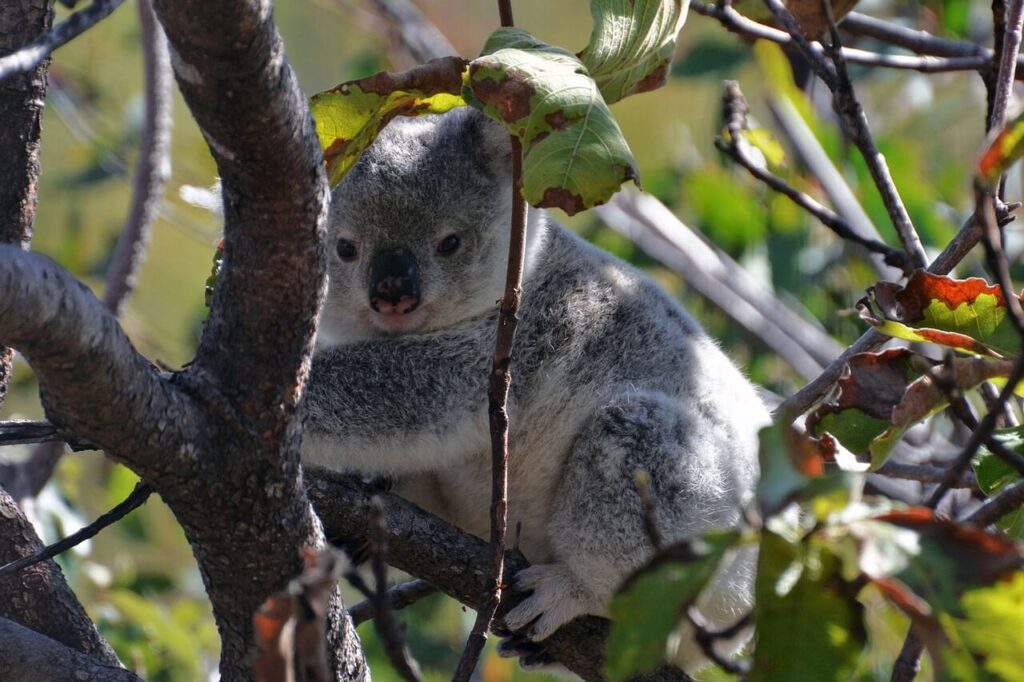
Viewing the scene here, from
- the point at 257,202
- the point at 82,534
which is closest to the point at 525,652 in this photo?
→ the point at 82,534

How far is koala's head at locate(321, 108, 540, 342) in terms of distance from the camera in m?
3.10

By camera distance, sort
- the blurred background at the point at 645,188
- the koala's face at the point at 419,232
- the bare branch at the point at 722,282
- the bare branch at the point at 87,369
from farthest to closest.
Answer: the bare branch at the point at 722,282 → the blurred background at the point at 645,188 → the koala's face at the point at 419,232 → the bare branch at the point at 87,369

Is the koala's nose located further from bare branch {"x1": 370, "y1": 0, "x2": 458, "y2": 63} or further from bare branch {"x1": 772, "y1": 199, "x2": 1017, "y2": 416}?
bare branch {"x1": 370, "y1": 0, "x2": 458, "y2": 63}

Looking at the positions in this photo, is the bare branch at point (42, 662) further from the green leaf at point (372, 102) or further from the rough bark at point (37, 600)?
the green leaf at point (372, 102)

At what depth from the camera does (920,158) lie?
590 centimetres

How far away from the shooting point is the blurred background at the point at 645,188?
4109 millimetres

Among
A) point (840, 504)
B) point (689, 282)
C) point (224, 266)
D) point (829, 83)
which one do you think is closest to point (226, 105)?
point (224, 266)

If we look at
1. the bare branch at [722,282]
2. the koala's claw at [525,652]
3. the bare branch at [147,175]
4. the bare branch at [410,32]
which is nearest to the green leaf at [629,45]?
the koala's claw at [525,652]

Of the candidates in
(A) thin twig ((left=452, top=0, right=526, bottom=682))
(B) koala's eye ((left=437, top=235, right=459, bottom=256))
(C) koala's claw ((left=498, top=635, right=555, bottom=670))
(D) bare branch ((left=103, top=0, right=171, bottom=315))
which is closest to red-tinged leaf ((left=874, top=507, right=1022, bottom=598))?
(A) thin twig ((left=452, top=0, right=526, bottom=682))

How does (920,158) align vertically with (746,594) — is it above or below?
above

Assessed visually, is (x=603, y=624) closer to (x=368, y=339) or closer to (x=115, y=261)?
(x=368, y=339)

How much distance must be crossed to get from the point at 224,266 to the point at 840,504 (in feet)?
3.31

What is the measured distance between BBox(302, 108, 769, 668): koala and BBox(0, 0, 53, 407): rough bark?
768mm

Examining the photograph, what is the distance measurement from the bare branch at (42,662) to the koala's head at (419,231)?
116 centimetres
